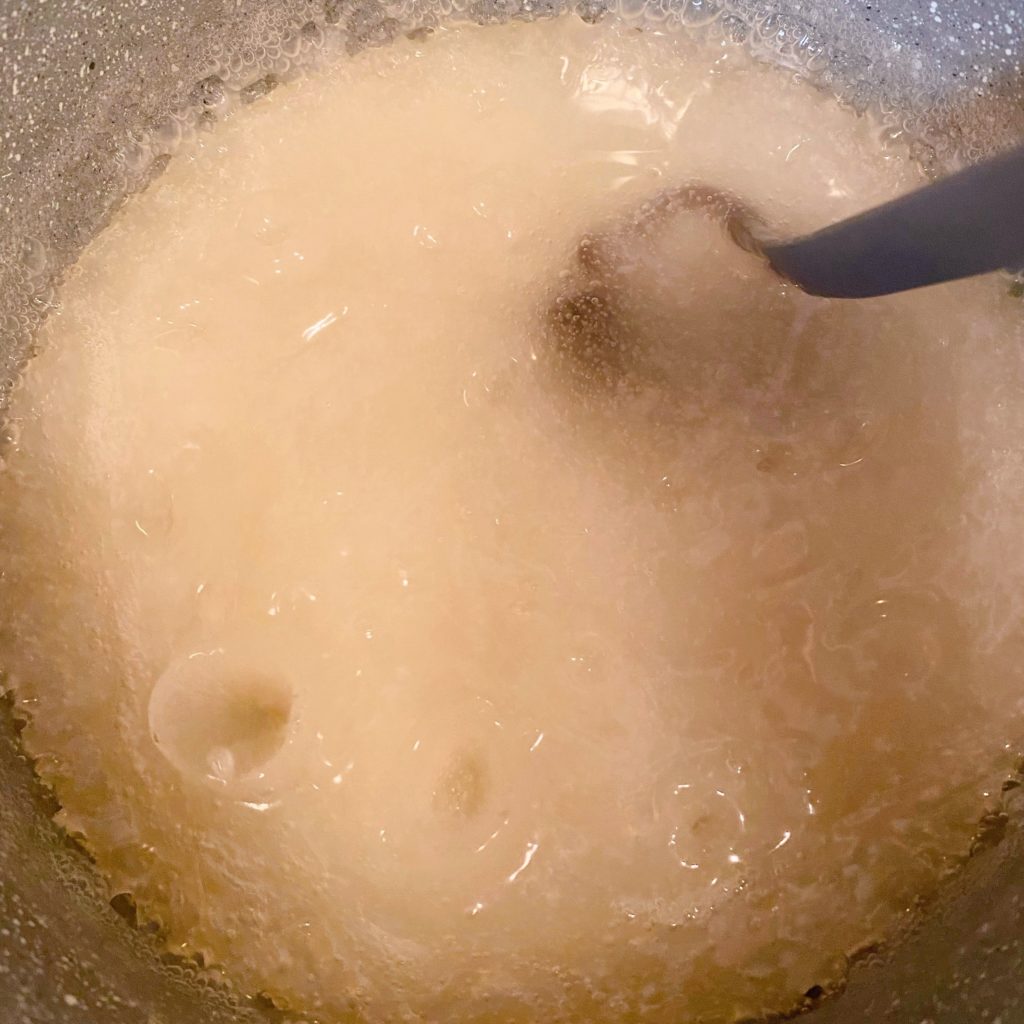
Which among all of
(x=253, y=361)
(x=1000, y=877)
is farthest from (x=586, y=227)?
(x=1000, y=877)

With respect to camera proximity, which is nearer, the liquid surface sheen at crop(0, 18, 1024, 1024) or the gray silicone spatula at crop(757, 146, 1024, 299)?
the liquid surface sheen at crop(0, 18, 1024, 1024)

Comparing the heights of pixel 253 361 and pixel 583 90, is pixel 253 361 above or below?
below

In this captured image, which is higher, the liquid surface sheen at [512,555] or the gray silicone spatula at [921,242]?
the gray silicone spatula at [921,242]

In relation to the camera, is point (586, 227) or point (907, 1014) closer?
point (907, 1014)

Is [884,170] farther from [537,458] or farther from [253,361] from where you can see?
[253,361]

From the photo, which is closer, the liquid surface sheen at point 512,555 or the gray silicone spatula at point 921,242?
the liquid surface sheen at point 512,555
